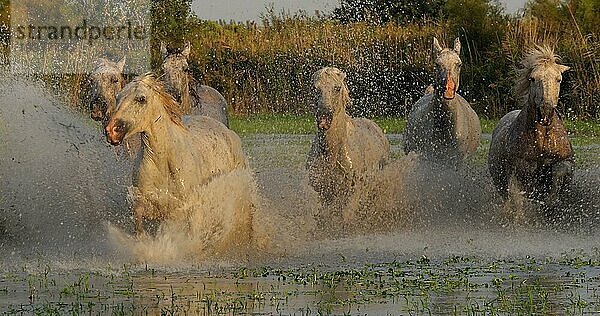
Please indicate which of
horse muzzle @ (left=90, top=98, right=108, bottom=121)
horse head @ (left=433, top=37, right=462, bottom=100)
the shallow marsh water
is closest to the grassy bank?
the shallow marsh water

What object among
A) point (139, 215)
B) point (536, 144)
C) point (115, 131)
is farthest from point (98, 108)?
point (536, 144)

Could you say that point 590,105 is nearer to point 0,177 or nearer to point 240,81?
point 240,81

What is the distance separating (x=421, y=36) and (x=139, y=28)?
397 inches

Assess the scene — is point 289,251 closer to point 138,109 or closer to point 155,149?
point 155,149

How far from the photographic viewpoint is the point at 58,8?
39.7 metres

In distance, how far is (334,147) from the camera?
13.4 meters

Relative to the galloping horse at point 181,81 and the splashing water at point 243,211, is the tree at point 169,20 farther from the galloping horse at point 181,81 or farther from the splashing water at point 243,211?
the splashing water at point 243,211

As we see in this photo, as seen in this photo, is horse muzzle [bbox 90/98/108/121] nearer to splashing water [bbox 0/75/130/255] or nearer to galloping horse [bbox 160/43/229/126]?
splashing water [bbox 0/75/130/255]

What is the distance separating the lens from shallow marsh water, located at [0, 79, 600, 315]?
8703 mm

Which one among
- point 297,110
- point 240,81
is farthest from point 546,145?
point 240,81

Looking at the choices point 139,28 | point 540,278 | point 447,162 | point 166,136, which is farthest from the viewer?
point 139,28

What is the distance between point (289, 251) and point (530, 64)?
11.4ft

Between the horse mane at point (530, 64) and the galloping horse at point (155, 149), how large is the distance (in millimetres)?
3899

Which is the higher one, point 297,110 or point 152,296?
point 152,296
